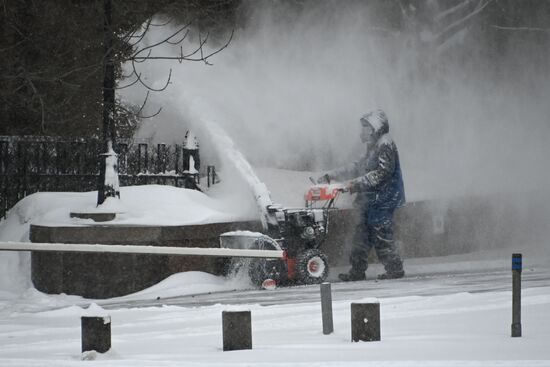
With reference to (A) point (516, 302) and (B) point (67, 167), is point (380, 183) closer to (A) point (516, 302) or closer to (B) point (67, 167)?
(B) point (67, 167)

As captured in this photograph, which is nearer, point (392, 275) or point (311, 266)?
point (311, 266)

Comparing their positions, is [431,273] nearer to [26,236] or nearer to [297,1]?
[26,236]

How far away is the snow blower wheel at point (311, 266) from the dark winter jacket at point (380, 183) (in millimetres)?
1026

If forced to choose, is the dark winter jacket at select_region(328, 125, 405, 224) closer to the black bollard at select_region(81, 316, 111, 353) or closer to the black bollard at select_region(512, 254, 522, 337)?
the black bollard at select_region(512, 254, 522, 337)

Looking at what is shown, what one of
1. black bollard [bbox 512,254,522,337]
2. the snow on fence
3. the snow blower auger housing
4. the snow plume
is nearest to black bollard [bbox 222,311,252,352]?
the snow on fence

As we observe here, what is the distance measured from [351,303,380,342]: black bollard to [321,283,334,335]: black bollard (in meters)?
0.46

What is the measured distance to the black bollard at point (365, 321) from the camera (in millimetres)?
8070

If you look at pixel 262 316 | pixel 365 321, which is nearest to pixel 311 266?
pixel 262 316

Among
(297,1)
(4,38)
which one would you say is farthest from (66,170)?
(297,1)

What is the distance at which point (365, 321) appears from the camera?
8.09 m

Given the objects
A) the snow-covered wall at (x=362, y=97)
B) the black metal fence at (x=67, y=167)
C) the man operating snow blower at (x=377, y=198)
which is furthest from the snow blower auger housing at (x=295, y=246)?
the snow-covered wall at (x=362, y=97)

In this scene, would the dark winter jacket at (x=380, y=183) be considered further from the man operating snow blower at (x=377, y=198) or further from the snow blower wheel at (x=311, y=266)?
the snow blower wheel at (x=311, y=266)

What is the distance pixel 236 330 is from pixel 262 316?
231cm

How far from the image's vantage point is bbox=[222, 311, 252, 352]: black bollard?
25.7 ft
